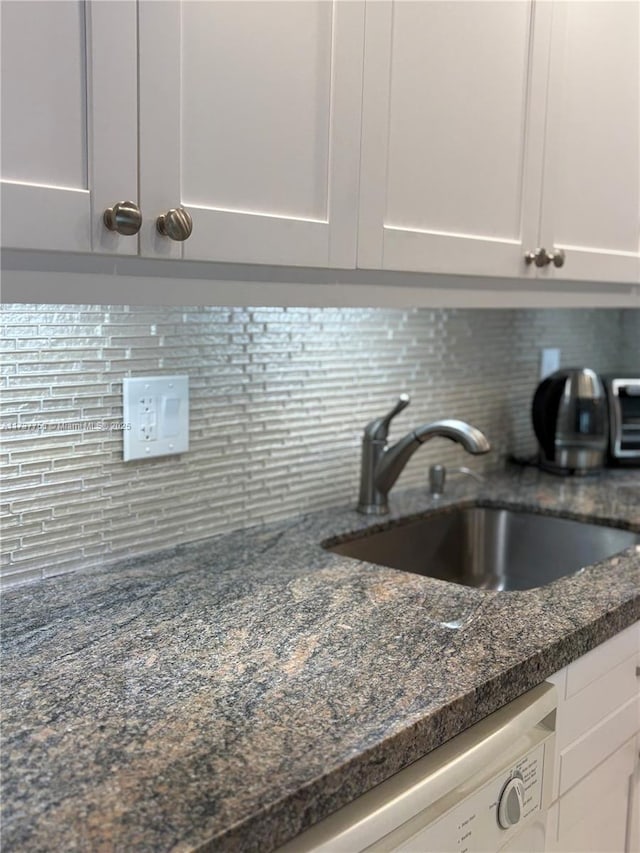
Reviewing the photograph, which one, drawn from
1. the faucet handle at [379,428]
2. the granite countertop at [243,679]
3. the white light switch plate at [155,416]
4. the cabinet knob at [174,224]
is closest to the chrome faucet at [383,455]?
the faucet handle at [379,428]

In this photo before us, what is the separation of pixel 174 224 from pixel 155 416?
46cm

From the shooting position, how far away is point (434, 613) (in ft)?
3.74

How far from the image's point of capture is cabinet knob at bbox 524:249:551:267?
1495 millimetres

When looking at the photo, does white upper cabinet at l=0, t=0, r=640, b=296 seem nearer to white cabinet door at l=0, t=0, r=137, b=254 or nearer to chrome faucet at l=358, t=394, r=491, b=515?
white cabinet door at l=0, t=0, r=137, b=254

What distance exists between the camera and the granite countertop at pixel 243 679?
714mm

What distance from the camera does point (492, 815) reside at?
962 millimetres

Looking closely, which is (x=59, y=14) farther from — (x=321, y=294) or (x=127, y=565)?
(x=127, y=565)

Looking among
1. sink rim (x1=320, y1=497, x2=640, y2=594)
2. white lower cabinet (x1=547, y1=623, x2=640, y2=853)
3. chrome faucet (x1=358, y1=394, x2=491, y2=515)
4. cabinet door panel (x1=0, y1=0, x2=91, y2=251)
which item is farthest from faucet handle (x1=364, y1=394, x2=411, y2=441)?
cabinet door panel (x1=0, y1=0, x2=91, y2=251)

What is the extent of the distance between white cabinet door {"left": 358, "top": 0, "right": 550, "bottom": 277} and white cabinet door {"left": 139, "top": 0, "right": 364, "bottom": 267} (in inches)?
2.1

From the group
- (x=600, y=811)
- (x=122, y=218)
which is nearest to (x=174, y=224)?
(x=122, y=218)

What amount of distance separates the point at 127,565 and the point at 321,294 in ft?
1.66

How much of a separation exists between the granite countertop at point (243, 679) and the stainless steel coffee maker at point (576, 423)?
606mm

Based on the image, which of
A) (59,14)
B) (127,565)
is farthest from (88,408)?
(59,14)

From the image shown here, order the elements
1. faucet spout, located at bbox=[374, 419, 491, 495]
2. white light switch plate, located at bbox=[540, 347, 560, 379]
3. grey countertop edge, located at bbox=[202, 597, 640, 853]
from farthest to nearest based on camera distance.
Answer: white light switch plate, located at bbox=[540, 347, 560, 379], faucet spout, located at bbox=[374, 419, 491, 495], grey countertop edge, located at bbox=[202, 597, 640, 853]
